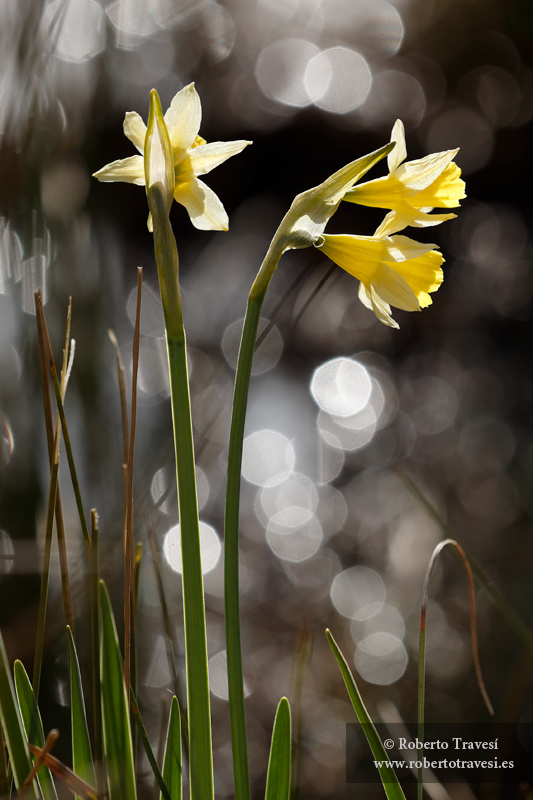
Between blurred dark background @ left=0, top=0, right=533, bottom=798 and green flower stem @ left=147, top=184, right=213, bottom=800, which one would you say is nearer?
green flower stem @ left=147, top=184, right=213, bottom=800

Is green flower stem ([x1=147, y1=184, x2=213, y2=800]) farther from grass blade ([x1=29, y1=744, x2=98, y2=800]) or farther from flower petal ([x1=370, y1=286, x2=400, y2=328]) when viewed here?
flower petal ([x1=370, y1=286, x2=400, y2=328])

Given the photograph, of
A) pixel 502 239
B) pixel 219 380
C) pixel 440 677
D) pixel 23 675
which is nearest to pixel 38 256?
pixel 23 675

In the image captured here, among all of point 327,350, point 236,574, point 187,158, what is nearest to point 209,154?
point 187,158

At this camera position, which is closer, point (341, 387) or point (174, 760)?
point (174, 760)

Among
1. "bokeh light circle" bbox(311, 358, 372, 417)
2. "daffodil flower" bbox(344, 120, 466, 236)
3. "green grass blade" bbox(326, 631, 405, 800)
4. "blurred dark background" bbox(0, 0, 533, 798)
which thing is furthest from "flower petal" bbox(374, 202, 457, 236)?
"bokeh light circle" bbox(311, 358, 372, 417)

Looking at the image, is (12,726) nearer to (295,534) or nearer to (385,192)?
(385,192)

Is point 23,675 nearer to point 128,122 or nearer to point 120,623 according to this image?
point 128,122

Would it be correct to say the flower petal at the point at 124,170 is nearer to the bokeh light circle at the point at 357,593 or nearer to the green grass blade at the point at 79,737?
the green grass blade at the point at 79,737
